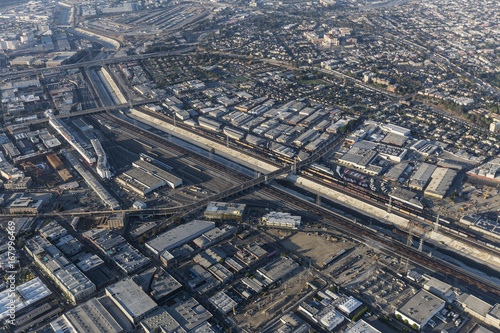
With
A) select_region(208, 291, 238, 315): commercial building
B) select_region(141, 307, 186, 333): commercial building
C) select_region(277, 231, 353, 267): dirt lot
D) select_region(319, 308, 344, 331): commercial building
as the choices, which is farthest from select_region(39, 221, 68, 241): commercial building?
select_region(319, 308, 344, 331): commercial building

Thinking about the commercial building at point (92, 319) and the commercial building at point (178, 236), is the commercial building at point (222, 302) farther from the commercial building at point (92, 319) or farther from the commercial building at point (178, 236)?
the commercial building at point (178, 236)

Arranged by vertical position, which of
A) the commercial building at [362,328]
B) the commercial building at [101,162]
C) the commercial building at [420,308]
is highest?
the commercial building at [420,308]

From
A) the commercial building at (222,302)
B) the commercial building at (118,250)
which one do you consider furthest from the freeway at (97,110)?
the commercial building at (222,302)

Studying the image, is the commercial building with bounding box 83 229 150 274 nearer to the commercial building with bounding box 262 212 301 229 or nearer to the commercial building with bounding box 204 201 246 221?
the commercial building with bounding box 204 201 246 221

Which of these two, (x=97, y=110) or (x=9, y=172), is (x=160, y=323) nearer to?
(x=9, y=172)

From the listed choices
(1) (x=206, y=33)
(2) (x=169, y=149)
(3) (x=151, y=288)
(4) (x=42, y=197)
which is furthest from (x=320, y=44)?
(3) (x=151, y=288)

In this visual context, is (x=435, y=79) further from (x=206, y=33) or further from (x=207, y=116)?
(x=206, y=33)

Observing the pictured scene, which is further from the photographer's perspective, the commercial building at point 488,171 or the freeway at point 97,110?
the freeway at point 97,110
